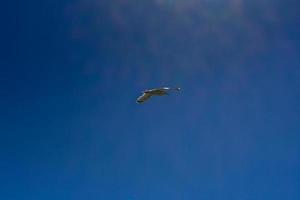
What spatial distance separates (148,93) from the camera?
31.5 ft

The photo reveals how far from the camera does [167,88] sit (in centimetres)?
970

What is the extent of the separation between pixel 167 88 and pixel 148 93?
42 centimetres
